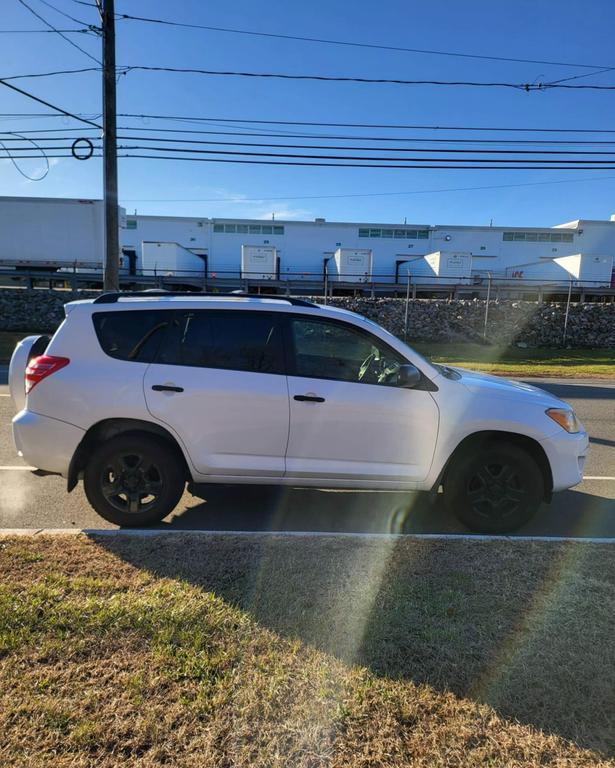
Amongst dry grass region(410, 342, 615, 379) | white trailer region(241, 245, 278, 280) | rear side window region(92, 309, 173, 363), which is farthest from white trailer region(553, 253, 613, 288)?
rear side window region(92, 309, 173, 363)

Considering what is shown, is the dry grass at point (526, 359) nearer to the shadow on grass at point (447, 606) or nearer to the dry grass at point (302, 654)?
the shadow on grass at point (447, 606)

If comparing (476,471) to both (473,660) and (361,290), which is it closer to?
(473,660)

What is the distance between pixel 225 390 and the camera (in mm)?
3826

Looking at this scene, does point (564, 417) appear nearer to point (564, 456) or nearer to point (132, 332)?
point (564, 456)

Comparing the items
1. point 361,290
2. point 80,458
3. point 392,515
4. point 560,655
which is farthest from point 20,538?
point 361,290

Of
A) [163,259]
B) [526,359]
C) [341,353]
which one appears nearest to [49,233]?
[163,259]

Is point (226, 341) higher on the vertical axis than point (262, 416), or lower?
higher

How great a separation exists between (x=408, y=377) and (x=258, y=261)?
1148 inches

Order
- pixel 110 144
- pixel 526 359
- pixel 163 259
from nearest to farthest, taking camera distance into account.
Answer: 1. pixel 110 144
2. pixel 526 359
3. pixel 163 259

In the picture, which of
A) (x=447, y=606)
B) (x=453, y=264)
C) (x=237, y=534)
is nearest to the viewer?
(x=447, y=606)

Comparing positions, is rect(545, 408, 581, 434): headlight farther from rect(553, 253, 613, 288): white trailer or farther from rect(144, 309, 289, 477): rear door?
rect(553, 253, 613, 288): white trailer

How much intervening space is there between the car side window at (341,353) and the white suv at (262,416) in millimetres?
12

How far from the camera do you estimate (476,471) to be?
3947 mm

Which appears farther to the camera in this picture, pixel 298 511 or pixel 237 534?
pixel 298 511
